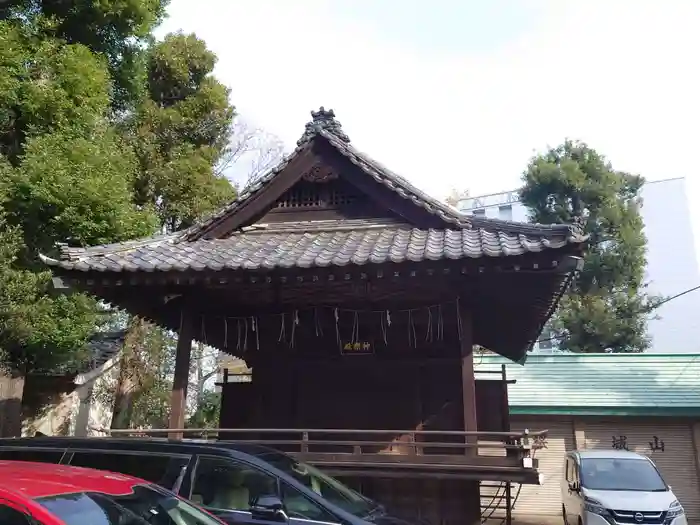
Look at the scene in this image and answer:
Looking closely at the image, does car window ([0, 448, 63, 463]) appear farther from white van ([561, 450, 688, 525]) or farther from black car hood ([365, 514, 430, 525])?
white van ([561, 450, 688, 525])

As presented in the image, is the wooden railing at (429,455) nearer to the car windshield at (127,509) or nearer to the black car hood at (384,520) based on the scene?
the black car hood at (384,520)

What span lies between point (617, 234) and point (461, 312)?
1813 centimetres

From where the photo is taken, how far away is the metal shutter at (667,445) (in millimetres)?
16328

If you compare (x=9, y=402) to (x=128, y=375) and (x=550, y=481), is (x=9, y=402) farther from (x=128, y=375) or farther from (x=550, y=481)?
(x=550, y=481)

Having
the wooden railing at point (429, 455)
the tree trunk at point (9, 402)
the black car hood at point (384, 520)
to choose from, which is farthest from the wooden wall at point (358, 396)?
the tree trunk at point (9, 402)

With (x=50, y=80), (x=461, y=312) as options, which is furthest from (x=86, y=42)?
(x=461, y=312)

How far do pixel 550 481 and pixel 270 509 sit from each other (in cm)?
1465

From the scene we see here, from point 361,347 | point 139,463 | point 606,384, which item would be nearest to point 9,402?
point 361,347

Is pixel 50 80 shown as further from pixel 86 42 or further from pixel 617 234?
pixel 617 234

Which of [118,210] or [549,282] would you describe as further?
[118,210]

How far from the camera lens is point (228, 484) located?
5.71 metres

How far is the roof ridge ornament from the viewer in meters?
10.2

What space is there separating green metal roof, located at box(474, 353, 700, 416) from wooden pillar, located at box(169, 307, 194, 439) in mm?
11730

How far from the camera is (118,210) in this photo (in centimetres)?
1309
